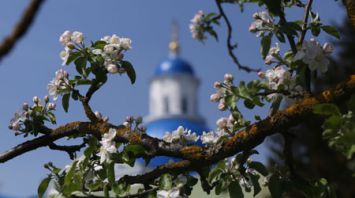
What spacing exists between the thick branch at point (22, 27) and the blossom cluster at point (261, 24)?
1224 millimetres

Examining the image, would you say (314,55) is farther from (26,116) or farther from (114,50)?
Result: (26,116)

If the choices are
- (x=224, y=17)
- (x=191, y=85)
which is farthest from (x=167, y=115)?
(x=224, y=17)

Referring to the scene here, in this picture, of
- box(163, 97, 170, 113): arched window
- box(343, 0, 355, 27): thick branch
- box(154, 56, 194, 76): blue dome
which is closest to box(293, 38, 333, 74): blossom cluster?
box(343, 0, 355, 27): thick branch

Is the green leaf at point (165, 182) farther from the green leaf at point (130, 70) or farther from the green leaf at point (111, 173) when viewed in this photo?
the green leaf at point (130, 70)

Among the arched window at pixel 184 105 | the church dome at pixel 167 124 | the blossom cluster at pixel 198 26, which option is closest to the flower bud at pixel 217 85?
the blossom cluster at pixel 198 26

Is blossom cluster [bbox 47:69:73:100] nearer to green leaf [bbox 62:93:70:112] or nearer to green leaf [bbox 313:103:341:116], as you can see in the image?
green leaf [bbox 62:93:70:112]

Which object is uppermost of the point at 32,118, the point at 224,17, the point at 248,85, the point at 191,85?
the point at 191,85

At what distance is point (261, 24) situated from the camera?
1463mm

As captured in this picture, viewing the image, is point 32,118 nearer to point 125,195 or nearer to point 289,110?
point 125,195

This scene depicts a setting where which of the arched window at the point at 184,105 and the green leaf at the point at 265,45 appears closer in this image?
the green leaf at the point at 265,45

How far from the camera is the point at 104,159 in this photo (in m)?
1.31

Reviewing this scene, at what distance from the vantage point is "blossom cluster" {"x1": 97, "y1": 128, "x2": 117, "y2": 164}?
1.31 meters

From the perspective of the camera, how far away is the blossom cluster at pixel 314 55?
48.9 inches

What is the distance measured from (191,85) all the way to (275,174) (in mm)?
31393
